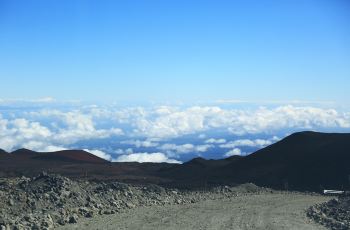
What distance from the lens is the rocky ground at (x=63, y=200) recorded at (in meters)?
21.2

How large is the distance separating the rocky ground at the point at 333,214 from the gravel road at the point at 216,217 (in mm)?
516

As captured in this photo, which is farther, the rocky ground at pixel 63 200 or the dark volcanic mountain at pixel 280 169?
the dark volcanic mountain at pixel 280 169

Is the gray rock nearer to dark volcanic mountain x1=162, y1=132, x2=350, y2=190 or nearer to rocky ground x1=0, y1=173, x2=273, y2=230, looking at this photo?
rocky ground x1=0, y1=173, x2=273, y2=230

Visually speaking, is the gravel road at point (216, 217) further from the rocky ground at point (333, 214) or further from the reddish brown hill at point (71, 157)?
the reddish brown hill at point (71, 157)

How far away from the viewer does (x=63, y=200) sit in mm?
24484

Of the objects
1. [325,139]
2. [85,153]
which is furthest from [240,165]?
[85,153]

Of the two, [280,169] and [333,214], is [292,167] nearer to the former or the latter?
[280,169]

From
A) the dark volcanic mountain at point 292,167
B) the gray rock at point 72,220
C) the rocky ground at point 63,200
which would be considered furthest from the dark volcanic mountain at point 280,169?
the gray rock at point 72,220

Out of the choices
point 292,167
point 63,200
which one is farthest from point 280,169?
point 63,200

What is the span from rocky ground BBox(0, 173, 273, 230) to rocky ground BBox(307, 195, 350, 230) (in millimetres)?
6797

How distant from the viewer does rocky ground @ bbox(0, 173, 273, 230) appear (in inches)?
835

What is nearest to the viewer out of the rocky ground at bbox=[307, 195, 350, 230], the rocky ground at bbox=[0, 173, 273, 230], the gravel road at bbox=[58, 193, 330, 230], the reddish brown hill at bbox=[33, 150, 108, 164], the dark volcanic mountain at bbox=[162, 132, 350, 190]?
the rocky ground at bbox=[0, 173, 273, 230]

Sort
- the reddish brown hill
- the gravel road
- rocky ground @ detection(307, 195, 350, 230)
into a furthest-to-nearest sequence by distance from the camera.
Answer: the reddish brown hill < rocky ground @ detection(307, 195, 350, 230) < the gravel road

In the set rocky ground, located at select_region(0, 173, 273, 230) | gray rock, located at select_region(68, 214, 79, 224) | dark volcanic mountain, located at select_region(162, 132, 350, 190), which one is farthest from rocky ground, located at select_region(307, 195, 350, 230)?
dark volcanic mountain, located at select_region(162, 132, 350, 190)
